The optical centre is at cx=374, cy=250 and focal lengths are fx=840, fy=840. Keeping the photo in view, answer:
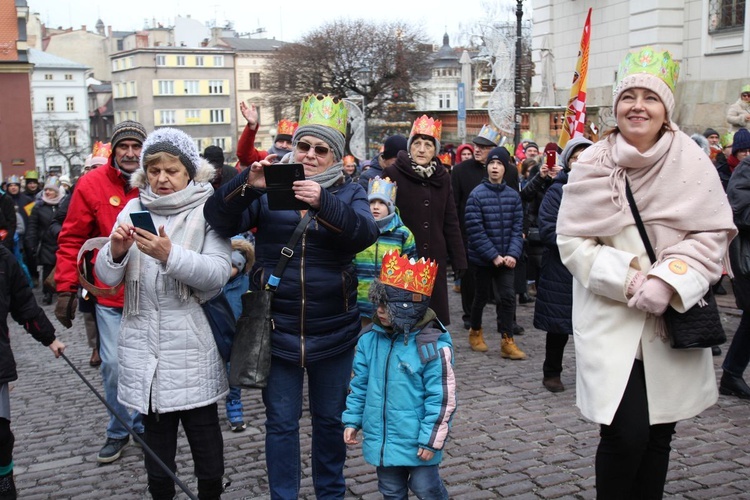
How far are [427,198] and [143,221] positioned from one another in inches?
158

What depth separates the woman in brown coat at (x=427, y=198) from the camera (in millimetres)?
7750

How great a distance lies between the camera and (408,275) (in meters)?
4.25

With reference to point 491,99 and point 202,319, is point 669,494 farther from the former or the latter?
point 491,99

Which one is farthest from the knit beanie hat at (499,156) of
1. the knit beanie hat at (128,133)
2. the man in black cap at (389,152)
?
the knit beanie hat at (128,133)

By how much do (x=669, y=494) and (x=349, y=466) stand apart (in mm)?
1989

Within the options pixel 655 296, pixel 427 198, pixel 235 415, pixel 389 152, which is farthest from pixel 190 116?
pixel 655 296

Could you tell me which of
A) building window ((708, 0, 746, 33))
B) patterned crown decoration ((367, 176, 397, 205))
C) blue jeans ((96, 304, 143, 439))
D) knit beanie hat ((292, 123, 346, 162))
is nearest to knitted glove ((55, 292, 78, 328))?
blue jeans ((96, 304, 143, 439))

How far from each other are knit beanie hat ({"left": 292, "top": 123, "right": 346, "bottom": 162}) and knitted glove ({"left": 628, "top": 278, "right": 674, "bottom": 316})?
72.7 inches

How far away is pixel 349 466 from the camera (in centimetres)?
553

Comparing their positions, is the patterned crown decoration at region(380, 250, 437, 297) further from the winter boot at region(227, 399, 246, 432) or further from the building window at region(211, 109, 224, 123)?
the building window at region(211, 109, 224, 123)

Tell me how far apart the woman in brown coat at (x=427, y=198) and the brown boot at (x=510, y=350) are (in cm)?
108

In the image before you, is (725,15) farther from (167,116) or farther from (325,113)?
(167,116)

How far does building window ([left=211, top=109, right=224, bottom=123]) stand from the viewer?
93438mm

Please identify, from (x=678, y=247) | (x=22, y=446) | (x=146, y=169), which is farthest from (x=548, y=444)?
(x=22, y=446)
